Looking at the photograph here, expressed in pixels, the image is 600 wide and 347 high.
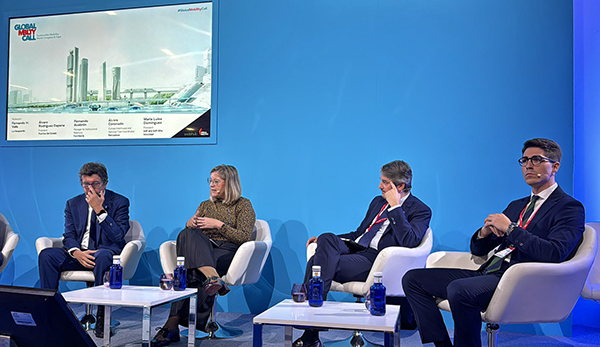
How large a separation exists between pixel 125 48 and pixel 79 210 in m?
1.63

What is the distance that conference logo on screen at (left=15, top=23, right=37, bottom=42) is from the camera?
200 inches

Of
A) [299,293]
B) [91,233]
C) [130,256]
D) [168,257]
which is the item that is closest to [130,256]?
[130,256]

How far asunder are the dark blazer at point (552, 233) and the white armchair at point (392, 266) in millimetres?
749

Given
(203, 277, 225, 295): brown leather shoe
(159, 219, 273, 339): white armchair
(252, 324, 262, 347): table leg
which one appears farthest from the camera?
(159, 219, 273, 339): white armchair

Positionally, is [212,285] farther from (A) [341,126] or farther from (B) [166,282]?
(A) [341,126]

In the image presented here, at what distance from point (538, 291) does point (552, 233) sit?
0.96ft

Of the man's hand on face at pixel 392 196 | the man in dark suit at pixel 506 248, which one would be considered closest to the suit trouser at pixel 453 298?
the man in dark suit at pixel 506 248

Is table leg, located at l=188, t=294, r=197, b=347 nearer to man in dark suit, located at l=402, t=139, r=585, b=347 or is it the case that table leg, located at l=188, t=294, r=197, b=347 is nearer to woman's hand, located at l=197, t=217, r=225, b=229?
woman's hand, located at l=197, t=217, r=225, b=229

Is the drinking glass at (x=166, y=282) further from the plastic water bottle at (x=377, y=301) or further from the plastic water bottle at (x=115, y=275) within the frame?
the plastic water bottle at (x=377, y=301)

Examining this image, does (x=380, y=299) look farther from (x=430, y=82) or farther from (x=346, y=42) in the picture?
(x=346, y=42)

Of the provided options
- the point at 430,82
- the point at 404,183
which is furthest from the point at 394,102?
the point at 404,183

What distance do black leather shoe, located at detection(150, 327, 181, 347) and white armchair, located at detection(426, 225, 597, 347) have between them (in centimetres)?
190

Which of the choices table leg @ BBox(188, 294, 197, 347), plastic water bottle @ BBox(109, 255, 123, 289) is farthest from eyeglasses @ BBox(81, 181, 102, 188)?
table leg @ BBox(188, 294, 197, 347)

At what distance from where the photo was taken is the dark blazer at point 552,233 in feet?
8.28
